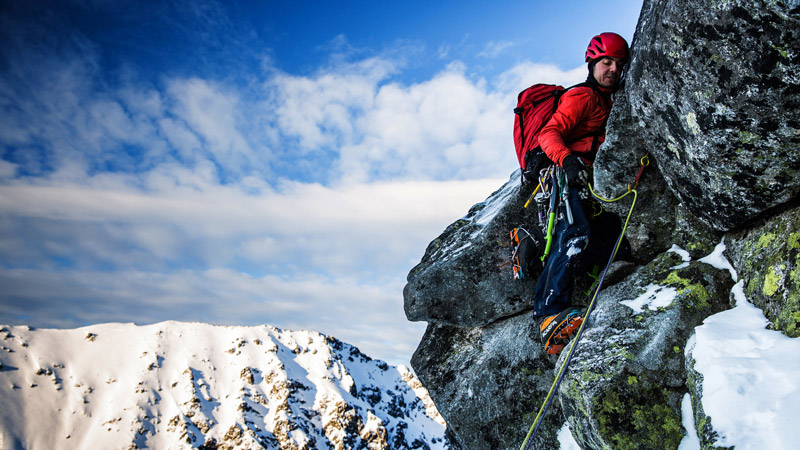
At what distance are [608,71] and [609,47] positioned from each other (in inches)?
13.8

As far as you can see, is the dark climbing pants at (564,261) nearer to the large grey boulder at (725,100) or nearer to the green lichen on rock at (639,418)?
the large grey boulder at (725,100)

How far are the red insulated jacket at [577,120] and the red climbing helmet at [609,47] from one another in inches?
20.4

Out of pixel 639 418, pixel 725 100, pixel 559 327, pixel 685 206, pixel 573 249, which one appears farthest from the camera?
pixel 573 249

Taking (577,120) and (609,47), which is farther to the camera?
(577,120)

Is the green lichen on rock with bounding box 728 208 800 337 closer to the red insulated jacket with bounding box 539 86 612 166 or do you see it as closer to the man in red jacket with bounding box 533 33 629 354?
the man in red jacket with bounding box 533 33 629 354

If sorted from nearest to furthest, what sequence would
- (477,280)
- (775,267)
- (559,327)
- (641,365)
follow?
1. (775,267)
2. (641,365)
3. (559,327)
4. (477,280)

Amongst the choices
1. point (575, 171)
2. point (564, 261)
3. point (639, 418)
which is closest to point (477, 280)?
point (564, 261)

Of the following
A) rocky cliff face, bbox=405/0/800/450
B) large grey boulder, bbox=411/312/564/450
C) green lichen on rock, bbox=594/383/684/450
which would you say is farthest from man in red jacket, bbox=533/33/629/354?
green lichen on rock, bbox=594/383/684/450

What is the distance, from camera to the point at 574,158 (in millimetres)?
6840

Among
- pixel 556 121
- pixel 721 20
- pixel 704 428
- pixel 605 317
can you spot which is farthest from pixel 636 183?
pixel 704 428

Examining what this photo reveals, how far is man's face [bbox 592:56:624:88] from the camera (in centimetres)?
711

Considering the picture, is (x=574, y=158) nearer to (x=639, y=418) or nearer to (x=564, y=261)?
(x=564, y=261)

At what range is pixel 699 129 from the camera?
4.81 metres

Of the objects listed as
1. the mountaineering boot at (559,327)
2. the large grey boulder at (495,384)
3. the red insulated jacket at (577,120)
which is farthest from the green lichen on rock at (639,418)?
the red insulated jacket at (577,120)
